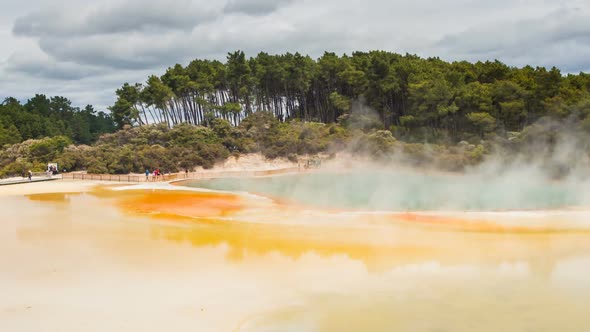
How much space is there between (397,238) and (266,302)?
7.59m

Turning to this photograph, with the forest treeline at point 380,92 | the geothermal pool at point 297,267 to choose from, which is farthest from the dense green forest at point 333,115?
the geothermal pool at point 297,267

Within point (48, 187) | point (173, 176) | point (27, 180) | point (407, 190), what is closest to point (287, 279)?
point (407, 190)

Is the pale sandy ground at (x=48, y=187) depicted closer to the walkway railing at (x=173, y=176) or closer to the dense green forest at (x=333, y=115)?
the walkway railing at (x=173, y=176)

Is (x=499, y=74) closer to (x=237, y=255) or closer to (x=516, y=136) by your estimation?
(x=516, y=136)

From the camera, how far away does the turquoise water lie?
25.3 metres

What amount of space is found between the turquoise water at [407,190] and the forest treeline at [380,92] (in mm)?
8697

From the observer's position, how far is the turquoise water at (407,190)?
25344 mm

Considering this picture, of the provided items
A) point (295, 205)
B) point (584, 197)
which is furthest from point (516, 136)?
point (295, 205)

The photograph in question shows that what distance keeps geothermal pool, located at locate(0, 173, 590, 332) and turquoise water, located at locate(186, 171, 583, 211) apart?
54 centimetres

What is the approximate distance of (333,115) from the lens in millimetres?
60156

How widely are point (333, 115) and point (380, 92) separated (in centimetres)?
900

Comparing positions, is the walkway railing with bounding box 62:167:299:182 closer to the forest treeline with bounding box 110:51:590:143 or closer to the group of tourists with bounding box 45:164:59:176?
the group of tourists with bounding box 45:164:59:176

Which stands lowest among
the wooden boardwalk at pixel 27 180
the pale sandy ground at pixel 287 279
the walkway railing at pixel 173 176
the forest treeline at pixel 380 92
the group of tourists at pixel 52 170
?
the pale sandy ground at pixel 287 279

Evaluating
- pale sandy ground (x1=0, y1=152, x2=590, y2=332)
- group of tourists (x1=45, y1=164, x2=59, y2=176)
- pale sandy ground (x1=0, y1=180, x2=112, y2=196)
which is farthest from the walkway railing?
pale sandy ground (x1=0, y1=152, x2=590, y2=332)
